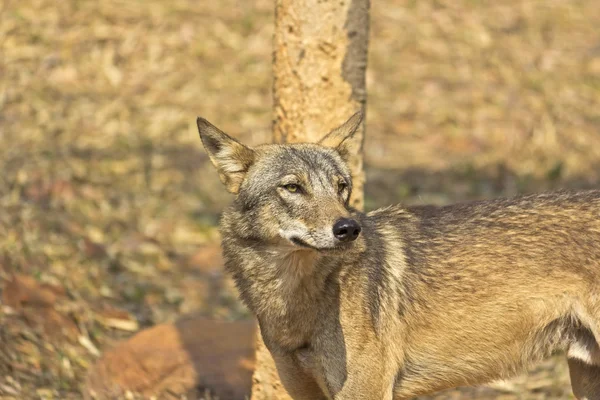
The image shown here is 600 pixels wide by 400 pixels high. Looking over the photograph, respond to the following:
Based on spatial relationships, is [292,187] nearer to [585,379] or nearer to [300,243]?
[300,243]

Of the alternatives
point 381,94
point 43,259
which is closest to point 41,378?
point 43,259

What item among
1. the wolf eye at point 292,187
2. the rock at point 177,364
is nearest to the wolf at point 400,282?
the wolf eye at point 292,187

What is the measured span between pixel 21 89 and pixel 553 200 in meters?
9.46

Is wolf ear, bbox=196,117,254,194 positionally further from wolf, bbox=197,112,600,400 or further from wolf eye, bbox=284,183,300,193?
wolf eye, bbox=284,183,300,193

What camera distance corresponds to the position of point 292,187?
18.3 feet

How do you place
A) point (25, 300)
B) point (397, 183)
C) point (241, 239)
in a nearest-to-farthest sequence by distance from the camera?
point (241, 239)
point (25, 300)
point (397, 183)

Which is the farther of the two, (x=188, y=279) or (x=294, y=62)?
(x=188, y=279)

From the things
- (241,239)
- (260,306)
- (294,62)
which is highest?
(294,62)

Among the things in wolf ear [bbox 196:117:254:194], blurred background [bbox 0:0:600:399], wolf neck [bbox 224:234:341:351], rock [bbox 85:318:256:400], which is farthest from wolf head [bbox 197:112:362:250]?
blurred background [bbox 0:0:600:399]

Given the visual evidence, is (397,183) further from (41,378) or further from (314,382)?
(314,382)

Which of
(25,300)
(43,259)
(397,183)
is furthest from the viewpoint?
(397,183)

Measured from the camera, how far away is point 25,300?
338 inches

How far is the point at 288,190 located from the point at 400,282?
1.06 meters

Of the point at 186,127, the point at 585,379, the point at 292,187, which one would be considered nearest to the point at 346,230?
the point at 292,187
